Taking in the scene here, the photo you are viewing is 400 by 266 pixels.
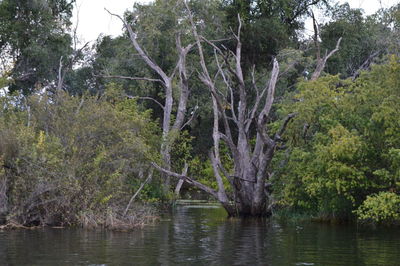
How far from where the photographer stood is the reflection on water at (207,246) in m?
15.1

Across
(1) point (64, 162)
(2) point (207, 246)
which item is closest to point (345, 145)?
(2) point (207, 246)

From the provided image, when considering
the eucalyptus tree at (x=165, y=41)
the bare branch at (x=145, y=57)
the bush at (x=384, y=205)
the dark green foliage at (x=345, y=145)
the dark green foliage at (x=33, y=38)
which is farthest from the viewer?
the dark green foliage at (x=33, y=38)

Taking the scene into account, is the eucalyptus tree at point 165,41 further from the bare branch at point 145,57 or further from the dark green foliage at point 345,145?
the dark green foliage at point 345,145

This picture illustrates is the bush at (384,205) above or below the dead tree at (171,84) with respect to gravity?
below

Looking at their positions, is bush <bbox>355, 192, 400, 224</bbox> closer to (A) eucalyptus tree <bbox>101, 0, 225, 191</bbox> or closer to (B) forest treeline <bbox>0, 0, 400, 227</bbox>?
(B) forest treeline <bbox>0, 0, 400, 227</bbox>

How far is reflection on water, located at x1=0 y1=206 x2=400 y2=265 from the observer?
1512 cm

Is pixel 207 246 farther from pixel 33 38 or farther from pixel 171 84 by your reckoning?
pixel 33 38

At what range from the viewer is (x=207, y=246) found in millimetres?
18344

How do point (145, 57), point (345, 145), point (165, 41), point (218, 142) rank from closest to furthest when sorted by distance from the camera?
point (345, 145), point (218, 142), point (145, 57), point (165, 41)

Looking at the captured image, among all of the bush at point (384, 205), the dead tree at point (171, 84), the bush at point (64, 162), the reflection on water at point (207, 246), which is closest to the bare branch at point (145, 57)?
the dead tree at point (171, 84)

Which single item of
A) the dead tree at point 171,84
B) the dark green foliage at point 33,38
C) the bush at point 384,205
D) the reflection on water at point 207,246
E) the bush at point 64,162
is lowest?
the reflection on water at point 207,246

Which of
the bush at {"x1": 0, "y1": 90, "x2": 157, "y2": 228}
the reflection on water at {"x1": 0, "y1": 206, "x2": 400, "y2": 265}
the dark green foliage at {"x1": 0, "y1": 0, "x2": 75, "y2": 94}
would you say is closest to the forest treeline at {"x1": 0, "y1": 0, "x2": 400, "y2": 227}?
the bush at {"x1": 0, "y1": 90, "x2": 157, "y2": 228}

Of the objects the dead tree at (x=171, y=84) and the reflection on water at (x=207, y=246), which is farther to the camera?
the dead tree at (x=171, y=84)

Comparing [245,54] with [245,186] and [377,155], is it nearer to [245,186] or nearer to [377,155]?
[245,186]
